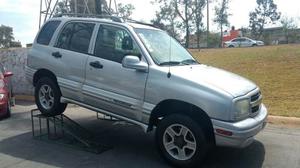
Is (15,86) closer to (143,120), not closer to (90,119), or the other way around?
(90,119)

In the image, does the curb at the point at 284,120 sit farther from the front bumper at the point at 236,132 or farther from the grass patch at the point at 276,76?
the front bumper at the point at 236,132

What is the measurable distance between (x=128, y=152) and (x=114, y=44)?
177 centimetres

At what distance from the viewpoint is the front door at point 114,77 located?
5.98m

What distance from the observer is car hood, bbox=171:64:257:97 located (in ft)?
17.7

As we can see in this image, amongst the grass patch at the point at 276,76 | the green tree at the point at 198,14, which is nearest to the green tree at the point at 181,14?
the green tree at the point at 198,14

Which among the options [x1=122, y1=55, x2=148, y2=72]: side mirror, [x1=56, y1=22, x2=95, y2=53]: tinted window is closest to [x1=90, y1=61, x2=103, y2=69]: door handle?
[x1=56, y1=22, x2=95, y2=53]: tinted window

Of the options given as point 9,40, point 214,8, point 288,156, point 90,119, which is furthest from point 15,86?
point 214,8

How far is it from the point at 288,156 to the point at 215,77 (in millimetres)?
1732

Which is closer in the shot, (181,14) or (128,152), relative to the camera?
(128,152)

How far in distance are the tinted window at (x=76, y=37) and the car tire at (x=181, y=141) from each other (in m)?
2.09

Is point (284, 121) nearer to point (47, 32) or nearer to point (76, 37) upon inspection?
point (76, 37)

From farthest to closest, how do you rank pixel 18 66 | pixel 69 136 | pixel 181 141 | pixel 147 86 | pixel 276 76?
1. pixel 276 76
2. pixel 18 66
3. pixel 69 136
4. pixel 147 86
5. pixel 181 141

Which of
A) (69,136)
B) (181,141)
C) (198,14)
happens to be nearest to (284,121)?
(181,141)

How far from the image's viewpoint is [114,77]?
6.18m
